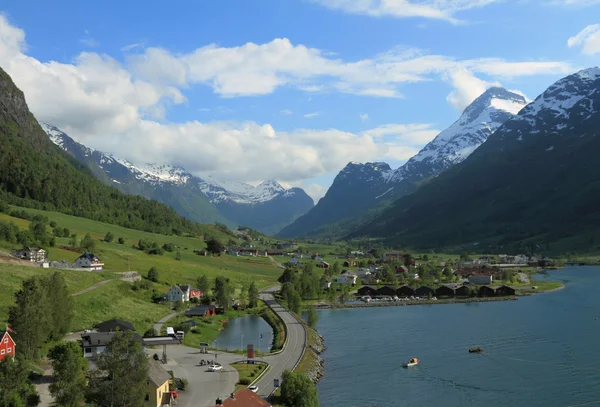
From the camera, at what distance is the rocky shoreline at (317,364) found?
231ft

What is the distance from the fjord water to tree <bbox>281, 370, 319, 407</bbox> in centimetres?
701

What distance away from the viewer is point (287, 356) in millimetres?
78625

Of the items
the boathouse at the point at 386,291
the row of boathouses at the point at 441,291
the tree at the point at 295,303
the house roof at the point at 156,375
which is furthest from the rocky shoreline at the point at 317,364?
the row of boathouses at the point at 441,291

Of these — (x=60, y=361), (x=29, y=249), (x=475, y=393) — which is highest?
(x=29, y=249)

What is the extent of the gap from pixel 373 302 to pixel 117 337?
106884 millimetres

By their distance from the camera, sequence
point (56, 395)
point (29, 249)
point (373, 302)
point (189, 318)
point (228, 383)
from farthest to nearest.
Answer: point (373, 302), point (29, 249), point (189, 318), point (228, 383), point (56, 395)

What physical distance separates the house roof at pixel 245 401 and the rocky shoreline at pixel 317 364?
17.5 m

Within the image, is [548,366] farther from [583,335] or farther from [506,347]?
[583,335]

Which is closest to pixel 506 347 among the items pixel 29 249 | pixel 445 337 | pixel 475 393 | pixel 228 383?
pixel 445 337

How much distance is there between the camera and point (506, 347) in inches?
3460

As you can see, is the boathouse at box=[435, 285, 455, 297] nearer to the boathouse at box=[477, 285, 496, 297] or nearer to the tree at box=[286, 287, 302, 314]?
the boathouse at box=[477, 285, 496, 297]

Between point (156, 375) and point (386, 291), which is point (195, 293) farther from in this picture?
point (156, 375)

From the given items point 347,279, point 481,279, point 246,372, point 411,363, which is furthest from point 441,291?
point 246,372

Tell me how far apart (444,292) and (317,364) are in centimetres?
9127
